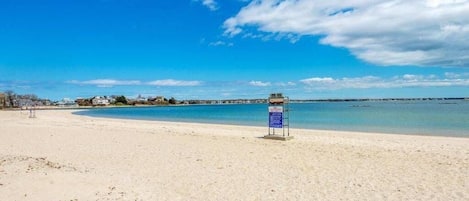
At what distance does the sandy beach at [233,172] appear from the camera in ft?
23.8

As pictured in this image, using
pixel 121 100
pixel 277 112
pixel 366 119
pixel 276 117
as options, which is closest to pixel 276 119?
pixel 276 117

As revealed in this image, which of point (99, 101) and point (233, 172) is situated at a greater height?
point (99, 101)

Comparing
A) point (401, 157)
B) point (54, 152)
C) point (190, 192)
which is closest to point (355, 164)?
point (401, 157)

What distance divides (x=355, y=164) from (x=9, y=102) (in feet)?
400

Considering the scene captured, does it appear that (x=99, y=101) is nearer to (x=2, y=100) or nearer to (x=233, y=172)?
(x=2, y=100)

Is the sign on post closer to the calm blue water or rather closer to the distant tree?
the calm blue water

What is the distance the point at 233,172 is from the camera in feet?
30.9

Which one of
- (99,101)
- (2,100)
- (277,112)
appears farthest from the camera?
(99,101)

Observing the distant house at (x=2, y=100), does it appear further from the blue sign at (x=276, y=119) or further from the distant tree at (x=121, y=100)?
the blue sign at (x=276, y=119)

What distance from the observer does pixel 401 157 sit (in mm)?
11789

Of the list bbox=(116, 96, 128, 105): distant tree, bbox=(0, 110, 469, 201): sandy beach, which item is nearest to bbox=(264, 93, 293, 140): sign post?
bbox=(0, 110, 469, 201): sandy beach

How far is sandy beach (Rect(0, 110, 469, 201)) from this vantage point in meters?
7.24

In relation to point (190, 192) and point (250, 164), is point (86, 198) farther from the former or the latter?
point (250, 164)

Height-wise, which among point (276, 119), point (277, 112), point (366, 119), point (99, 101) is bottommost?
point (366, 119)
